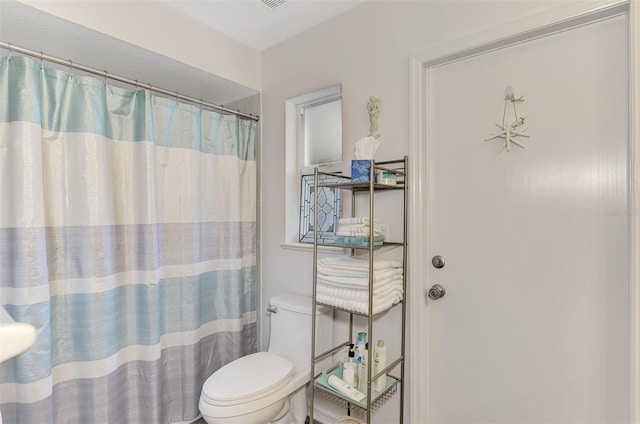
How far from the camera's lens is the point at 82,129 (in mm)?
1492

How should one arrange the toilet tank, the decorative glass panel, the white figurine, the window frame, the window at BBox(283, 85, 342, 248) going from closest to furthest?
the white figurine → the toilet tank → the decorative glass panel → the window at BBox(283, 85, 342, 248) → the window frame

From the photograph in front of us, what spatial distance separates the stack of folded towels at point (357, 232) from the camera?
4.52 ft

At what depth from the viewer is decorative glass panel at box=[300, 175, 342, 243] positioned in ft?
6.07

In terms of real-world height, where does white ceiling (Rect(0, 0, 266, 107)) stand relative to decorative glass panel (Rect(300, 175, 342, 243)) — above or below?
above

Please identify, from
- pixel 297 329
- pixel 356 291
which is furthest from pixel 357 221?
pixel 297 329

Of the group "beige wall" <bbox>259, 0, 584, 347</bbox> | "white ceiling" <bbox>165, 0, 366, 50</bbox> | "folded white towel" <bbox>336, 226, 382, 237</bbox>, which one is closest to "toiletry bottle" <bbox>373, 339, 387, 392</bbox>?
"folded white towel" <bbox>336, 226, 382, 237</bbox>

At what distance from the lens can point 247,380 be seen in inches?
58.7

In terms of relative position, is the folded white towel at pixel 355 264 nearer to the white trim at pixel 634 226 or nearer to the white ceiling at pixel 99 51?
the white trim at pixel 634 226

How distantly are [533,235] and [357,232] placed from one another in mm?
695

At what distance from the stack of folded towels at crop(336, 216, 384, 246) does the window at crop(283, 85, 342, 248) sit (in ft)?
1.56

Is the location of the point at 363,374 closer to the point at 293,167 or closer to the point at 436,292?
the point at 436,292

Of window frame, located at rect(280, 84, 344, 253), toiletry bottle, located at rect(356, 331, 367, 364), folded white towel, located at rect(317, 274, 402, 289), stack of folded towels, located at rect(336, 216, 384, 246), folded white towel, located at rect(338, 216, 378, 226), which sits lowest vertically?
toiletry bottle, located at rect(356, 331, 367, 364)

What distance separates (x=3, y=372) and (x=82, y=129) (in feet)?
3.55

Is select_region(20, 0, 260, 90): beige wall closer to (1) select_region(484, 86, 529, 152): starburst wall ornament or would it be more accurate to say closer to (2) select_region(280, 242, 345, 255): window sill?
(2) select_region(280, 242, 345, 255): window sill
